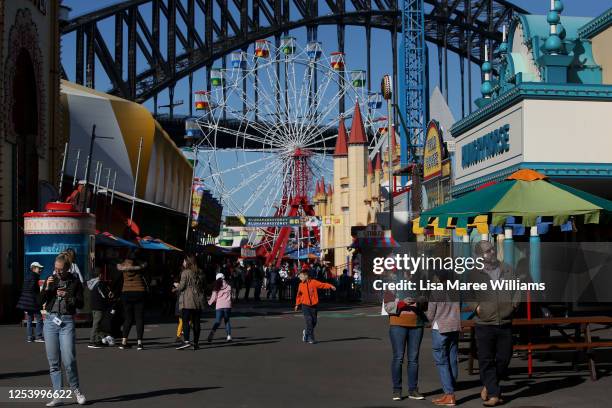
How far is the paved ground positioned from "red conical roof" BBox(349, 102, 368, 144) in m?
45.4

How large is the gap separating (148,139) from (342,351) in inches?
960

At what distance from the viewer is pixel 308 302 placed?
62.7ft

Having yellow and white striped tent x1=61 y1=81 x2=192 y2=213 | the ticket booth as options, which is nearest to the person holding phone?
the ticket booth

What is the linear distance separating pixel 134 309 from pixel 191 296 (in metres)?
1.00

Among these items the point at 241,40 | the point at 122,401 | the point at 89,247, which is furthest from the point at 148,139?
the point at 241,40

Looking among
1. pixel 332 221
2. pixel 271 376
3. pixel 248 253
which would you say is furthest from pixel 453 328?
pixel 248 253

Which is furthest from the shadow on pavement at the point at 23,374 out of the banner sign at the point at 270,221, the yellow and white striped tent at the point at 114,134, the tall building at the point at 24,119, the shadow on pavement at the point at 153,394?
the banner sign at the point at 270,221

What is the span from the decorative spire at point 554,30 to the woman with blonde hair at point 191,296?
31.1ft

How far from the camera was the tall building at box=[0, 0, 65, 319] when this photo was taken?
1039 inches

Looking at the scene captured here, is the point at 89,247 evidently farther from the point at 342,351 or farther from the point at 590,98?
the point at 590,98

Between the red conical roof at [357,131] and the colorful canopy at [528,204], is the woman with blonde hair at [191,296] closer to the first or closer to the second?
the colorful canopy at [528,204]

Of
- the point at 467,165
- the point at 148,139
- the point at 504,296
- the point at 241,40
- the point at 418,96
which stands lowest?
the point at 504,296

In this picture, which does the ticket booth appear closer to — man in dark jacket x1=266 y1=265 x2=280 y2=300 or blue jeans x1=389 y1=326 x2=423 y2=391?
blue jeans x1=389 y1=326 x2=423 y2=391

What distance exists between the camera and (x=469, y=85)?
79312 millimetres
